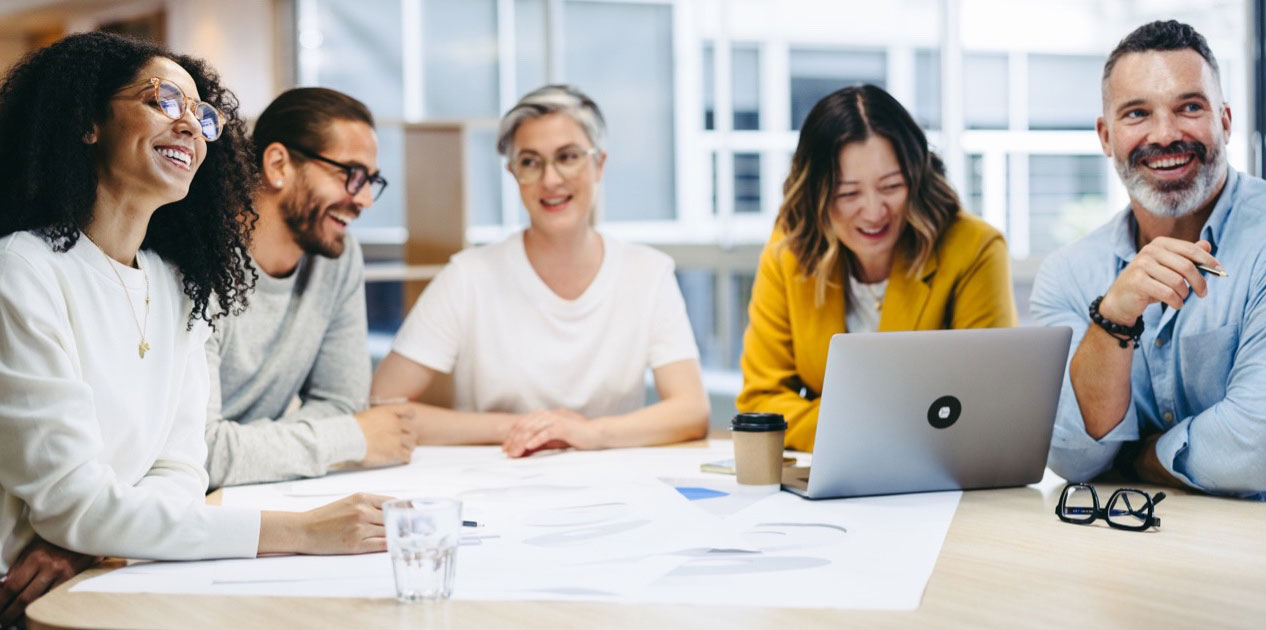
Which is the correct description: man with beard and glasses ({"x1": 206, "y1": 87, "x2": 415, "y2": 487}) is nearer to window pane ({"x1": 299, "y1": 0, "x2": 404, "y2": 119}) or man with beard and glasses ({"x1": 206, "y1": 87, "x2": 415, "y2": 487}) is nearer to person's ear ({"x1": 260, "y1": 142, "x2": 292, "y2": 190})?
person's ear ({"x1": 260, "y1": 142, "x2": 292, "y2": 190})

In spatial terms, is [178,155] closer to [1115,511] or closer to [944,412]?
[944,412]

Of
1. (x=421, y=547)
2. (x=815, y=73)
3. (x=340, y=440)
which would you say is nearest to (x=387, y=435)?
(x=340, y=440)

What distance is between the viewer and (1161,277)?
1.74 metres

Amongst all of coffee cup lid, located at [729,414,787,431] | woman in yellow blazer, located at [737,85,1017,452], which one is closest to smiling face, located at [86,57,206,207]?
coffee cup lid, located at [729,414,787,431]

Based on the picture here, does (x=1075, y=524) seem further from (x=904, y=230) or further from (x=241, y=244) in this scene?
(x=241, y=244)

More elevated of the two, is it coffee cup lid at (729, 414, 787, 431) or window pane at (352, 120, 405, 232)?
window pane at (352, 120, 405, 232)

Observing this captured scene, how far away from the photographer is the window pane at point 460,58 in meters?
6.31

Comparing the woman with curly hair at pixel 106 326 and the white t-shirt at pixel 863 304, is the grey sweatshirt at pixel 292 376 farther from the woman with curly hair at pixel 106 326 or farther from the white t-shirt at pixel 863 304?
the white t-shirt at pixel 863 304

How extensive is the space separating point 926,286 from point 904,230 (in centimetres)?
13

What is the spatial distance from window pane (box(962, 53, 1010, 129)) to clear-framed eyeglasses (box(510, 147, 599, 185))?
2.25m

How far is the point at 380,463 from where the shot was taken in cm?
211

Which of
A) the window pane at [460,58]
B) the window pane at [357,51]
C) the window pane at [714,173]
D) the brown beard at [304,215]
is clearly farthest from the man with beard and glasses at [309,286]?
the window pane at [357,51]

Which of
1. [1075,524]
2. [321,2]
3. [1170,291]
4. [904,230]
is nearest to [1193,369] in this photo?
[1170,291]

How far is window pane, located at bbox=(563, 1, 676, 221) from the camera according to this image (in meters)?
5.84
